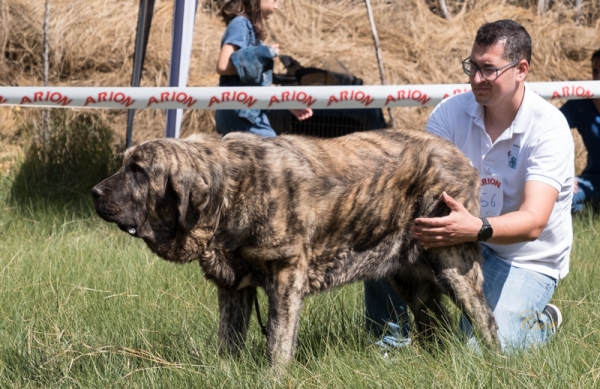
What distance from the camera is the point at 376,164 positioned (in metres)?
3.90

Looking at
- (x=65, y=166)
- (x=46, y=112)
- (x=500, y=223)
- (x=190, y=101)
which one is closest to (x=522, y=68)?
(x=500, y=223)

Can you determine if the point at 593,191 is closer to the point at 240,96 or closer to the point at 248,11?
the point at 248,11

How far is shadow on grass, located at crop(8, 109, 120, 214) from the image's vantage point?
23.5 feet

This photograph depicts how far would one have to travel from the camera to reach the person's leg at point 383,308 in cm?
447

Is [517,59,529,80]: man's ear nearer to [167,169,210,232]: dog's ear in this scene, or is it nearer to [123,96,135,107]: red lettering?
[167,169,210,232]: dog's ear

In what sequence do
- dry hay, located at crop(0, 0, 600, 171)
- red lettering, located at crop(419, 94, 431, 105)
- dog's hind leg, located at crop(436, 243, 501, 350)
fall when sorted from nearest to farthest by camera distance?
dog's hind leg, located at crop(436, 243, 501, 350)
red lettering, located at crop(419, 94, 431, 105)
dry hay, located at crop(0, 0, 600, 171)

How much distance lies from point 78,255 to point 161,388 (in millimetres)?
2254

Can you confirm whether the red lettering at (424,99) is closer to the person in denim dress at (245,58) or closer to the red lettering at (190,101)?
the person in denim dress at (245,58)

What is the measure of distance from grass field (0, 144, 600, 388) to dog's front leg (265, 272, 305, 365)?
9 cm

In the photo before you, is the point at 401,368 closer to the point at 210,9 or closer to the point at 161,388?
the point at 161,388

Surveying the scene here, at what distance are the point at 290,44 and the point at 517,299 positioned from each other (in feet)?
22.6

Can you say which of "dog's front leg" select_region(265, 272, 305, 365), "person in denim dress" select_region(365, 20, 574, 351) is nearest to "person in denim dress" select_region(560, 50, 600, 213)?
"person in denim dress" select_region(365, 20, 574, 351)

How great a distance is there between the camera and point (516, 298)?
4.20 m

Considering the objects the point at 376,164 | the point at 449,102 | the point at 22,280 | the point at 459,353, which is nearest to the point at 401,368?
the point at 459,353
